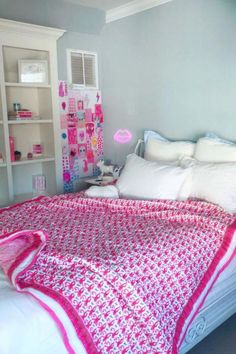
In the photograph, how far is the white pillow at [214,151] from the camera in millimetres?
2312

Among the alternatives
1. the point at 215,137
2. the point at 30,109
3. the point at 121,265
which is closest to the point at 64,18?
the point at 30,109

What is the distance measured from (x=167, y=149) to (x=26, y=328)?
1945 millimetres

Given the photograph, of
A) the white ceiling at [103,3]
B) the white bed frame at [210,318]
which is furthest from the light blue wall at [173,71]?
the white bed frame at [210,318]

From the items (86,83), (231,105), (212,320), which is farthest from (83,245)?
(86,83)

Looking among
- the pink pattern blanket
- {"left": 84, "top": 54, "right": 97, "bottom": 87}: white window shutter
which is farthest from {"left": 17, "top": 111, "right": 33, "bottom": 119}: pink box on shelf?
the pink pattern blanket

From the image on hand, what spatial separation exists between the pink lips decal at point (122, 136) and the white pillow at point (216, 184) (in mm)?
1286

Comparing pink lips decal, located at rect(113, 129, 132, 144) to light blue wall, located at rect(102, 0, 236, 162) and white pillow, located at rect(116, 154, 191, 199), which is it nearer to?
light blue wall, located at rect(102, 0, 236, 162)

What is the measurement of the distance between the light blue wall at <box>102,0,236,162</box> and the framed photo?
0.70 m

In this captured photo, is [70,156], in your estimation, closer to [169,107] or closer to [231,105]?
[169,107]

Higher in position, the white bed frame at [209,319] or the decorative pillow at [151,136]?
the decorative pillow at [151,136]

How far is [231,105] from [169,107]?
2.00 ft

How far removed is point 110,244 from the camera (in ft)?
5.14

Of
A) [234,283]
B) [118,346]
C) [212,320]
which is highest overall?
[118,346]

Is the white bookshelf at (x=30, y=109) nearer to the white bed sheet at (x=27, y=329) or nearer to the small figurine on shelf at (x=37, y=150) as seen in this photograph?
the small figurine on shelf at (x=37, y=150)
